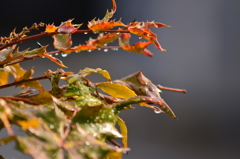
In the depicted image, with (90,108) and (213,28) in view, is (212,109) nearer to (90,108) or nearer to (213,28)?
(213,28)

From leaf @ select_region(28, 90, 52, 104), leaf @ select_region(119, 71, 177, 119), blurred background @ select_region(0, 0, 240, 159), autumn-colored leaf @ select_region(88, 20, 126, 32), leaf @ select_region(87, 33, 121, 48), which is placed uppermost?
autumn-colored leaf @ select_region(88, 20, 126, 32)

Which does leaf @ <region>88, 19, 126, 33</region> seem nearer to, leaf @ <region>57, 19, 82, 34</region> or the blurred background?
leaf @ <region>57, 19, 82, 34</region>

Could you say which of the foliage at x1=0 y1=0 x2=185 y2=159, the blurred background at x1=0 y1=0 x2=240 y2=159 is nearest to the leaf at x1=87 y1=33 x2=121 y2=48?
the foliage at x1=0 y1=0 x2=185 y2=159

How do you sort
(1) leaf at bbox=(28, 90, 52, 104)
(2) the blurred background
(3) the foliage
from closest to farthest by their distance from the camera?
1. (3) the foliage
2. (1) leaf at bbox=(28, 90, 52, 104)
3. (2) the blurred background

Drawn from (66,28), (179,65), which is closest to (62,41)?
(66,28)

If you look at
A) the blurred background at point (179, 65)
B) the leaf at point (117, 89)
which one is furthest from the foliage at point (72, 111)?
the blurred background at point (179, 65)
